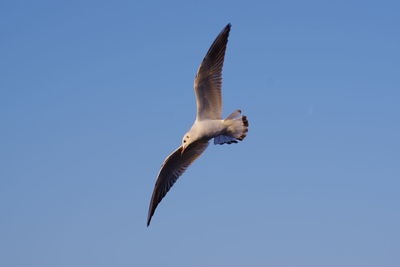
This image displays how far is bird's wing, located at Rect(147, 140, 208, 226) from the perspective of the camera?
1514 cm

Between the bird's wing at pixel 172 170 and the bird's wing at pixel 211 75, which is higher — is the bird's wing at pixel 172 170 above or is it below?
below

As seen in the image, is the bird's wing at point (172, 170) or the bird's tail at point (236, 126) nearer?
the bird's tail at point (236, 126)

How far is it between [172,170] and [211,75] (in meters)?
2.58

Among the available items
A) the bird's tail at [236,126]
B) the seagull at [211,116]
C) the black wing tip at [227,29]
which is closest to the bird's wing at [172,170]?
the seagull at [211,116]

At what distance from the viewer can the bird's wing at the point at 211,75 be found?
1395 centimetres

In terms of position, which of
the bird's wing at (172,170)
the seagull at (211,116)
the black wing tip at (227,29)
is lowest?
the bird's wing at (172,170)

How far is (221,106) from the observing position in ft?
47.2

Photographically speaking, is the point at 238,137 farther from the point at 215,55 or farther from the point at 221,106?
the point at 215,55

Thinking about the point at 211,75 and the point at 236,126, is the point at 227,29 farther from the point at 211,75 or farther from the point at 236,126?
the point at 236,126

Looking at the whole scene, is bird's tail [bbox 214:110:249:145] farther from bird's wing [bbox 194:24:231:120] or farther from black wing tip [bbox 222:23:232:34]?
black wing tip [bbox 222:23:232:34]

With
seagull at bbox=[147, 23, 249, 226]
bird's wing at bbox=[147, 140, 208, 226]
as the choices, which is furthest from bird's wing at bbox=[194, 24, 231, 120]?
bird's wing at bbox=[147, 140, 208, 226]

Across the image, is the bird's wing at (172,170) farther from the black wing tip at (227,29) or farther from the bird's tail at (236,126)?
the black wing tip at (227,29)

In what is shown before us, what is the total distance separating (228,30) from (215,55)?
0.59 m
